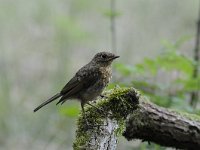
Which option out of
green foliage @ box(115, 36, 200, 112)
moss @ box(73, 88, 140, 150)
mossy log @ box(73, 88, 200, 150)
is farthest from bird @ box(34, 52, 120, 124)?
green foliage @ box(115, 36, 200, 112)

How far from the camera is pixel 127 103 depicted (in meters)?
4.73

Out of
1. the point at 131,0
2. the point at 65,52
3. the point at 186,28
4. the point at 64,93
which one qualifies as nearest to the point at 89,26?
the point at 131,0

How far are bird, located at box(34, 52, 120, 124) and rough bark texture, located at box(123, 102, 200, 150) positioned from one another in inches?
18.4

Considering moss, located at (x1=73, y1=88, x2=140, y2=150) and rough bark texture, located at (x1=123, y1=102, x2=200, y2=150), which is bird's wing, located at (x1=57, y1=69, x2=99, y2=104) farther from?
rough bark texture, located at (x1=123, y1=102, x2=200, y2=150)

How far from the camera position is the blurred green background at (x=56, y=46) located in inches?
423

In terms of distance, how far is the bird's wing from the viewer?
5086 millimetres

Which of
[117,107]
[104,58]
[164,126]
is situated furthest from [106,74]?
[164,126]

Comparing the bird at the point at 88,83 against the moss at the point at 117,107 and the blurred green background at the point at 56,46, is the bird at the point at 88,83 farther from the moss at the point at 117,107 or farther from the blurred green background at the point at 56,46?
the blurred green background at the point at 56,46

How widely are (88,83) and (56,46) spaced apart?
6.49 metres

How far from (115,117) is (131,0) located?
10.2 metres

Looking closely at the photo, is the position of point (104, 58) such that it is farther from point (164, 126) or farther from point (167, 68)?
point (167, 68)

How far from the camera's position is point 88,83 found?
16.9ft

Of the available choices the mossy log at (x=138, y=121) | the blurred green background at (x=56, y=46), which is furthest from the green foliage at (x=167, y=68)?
the blurred green background at (x=56, y=46)

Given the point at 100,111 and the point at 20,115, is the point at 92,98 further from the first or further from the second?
the point at 20,115
